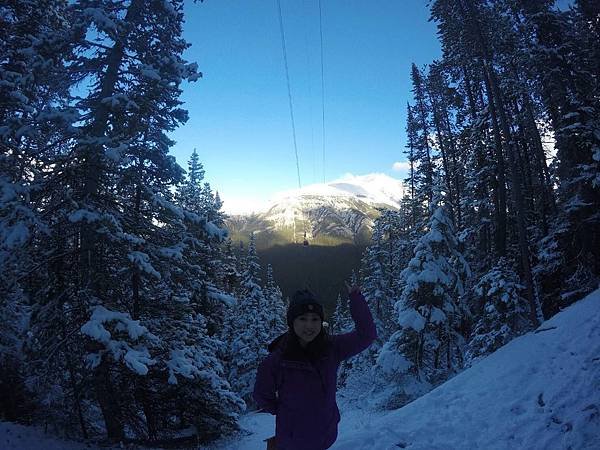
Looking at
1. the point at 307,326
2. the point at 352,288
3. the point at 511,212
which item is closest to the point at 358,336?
the point at 352,288

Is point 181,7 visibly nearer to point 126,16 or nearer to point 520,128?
point 126,16

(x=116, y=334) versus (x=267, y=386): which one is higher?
(x=267, y=386)

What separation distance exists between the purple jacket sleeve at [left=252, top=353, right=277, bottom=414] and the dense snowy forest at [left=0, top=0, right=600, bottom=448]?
5.11 meters

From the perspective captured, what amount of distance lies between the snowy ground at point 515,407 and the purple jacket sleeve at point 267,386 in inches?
205

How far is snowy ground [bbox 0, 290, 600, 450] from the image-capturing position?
6629mm

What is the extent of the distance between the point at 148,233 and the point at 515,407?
9.87m

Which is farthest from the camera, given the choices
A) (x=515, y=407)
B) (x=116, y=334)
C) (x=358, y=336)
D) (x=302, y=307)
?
(x=116, y=334)

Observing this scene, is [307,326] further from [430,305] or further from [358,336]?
[430,305]

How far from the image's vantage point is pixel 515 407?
25.5ft

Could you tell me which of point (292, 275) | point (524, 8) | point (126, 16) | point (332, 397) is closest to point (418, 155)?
point (524, 8)

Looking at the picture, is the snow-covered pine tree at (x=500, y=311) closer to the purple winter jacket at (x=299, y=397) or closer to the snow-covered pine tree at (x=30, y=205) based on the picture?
the purple winter jacket at (x=299, y=397)

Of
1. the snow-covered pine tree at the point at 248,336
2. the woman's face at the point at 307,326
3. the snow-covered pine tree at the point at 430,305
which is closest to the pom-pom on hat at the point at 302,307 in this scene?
the woman's face at the point at 307,326

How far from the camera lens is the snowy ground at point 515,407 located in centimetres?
663

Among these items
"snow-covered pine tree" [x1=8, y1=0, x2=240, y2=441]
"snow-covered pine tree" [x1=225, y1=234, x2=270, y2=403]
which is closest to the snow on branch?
"snow-covered pine tree" [x1=8, y1=0, x2=240, y2=441]
